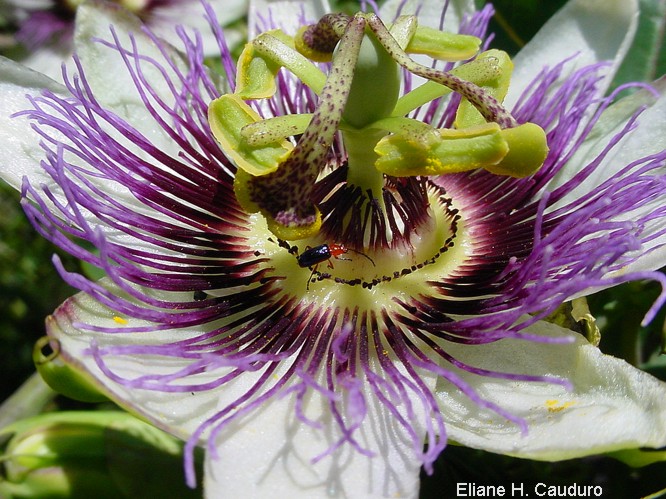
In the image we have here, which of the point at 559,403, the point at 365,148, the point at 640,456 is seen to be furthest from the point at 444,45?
the point at 640,456

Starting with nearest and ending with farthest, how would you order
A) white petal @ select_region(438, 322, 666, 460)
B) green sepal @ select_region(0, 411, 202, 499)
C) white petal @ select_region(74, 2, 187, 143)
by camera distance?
1. white petal @ select_region(438, 322, 666, 460)
2. green sepal @ select_region(0, 411, 202, 499)
3. white petal @ select_region(74, 2, 187, 143)

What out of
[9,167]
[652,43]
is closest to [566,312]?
[652,43]

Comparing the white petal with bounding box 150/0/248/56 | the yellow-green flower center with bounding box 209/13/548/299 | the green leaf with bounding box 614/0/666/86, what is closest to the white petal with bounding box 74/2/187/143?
the yellow-green flower center with bounding box 209/13/548/299

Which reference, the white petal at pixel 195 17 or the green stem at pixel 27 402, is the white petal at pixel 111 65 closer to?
the white petal at pixel 195 17

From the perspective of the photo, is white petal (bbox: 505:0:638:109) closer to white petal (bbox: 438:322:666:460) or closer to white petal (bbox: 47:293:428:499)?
white petal (bbox: 438:322:666:460)

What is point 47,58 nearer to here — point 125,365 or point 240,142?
point 240,142

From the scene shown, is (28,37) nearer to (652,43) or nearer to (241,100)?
(241,100)

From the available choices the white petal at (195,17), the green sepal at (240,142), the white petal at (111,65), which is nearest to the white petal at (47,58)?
the white petal at (195,17)

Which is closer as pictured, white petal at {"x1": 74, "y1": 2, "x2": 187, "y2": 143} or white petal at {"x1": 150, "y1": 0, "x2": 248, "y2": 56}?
white petal at {"x1": 74, "y1": 2, "x2": 187, "y2": 143}
